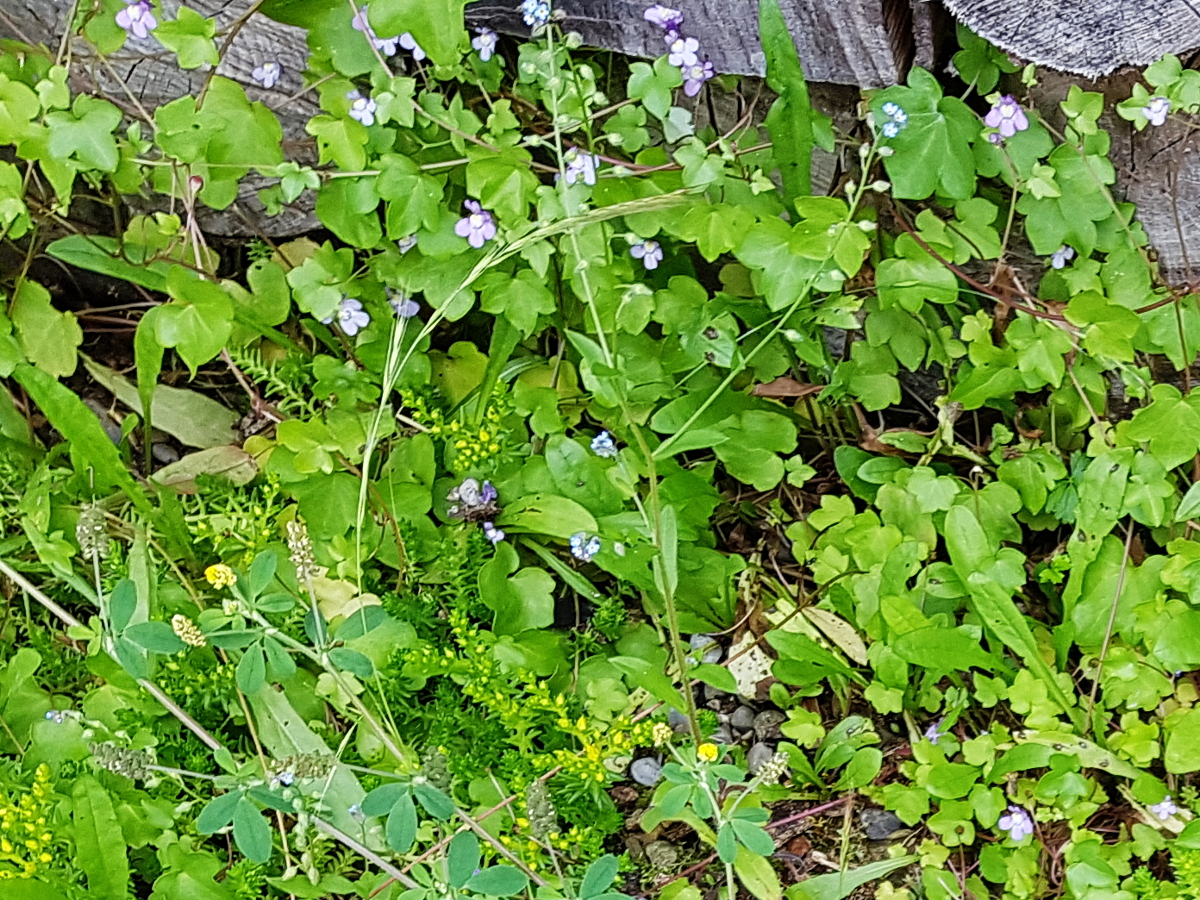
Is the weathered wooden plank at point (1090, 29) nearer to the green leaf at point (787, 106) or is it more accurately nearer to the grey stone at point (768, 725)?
the green leaf at point (787, 106)

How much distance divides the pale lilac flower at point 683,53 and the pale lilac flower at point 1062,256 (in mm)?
634

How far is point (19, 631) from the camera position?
6.03 feet

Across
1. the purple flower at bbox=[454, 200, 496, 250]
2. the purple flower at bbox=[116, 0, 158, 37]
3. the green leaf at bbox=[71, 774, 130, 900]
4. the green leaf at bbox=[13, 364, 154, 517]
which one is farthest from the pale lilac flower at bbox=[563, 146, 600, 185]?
the green leaf at bbox=[71, 774, 130, 900]

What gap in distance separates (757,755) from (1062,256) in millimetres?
918

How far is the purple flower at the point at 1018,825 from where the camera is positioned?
1.45 meters

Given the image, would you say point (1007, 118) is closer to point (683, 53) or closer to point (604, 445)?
point (683, 53)

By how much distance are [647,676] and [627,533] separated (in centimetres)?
23

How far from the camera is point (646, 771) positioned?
1643 millimetres

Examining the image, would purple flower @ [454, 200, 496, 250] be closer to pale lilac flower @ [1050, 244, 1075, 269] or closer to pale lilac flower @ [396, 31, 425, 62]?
pale lilac flower @ [396, 31, 425, 62]

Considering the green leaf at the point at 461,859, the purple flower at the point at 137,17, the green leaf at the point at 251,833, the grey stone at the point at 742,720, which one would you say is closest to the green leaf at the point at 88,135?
the purple flower at the point at 137,17

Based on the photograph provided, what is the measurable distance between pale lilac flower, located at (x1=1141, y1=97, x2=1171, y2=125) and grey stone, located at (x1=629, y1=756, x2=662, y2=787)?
46.1 inches

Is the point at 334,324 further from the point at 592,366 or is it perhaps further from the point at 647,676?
the point at 647,676

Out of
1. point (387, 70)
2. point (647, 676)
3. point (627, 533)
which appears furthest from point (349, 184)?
point (647, 676)

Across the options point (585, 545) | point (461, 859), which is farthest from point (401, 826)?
point (585, 545)
